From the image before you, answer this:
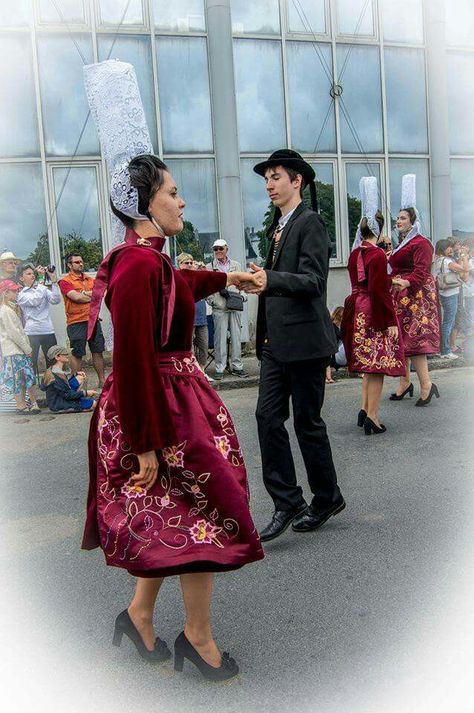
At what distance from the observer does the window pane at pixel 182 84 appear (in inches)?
467

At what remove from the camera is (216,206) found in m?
12.4

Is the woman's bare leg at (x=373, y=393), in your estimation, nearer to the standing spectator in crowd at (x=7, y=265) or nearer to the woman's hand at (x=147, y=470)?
the woman's hand at (x=147, y=470)

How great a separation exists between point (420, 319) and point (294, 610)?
4.67 meters

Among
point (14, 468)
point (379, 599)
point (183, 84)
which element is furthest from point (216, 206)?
point (379, 599)

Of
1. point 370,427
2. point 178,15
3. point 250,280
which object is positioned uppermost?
point 178,15

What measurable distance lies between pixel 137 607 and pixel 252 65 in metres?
11.3

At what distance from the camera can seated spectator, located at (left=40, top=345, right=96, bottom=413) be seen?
8.41 meters

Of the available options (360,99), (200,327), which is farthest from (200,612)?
(360,99)

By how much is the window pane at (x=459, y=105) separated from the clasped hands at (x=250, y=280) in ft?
36.6

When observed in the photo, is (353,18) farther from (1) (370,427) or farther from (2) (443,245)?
(1) (370,427)

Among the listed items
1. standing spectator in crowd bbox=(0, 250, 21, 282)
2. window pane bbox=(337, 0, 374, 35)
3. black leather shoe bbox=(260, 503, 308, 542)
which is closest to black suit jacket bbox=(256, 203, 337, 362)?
black leather shoe bbox=(260, 503, 308, 542)

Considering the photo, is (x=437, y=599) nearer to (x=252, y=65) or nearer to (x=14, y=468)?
(x=14, y=468)

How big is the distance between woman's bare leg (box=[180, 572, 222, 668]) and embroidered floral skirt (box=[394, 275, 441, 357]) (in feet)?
16.5

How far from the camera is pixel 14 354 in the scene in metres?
8.41
